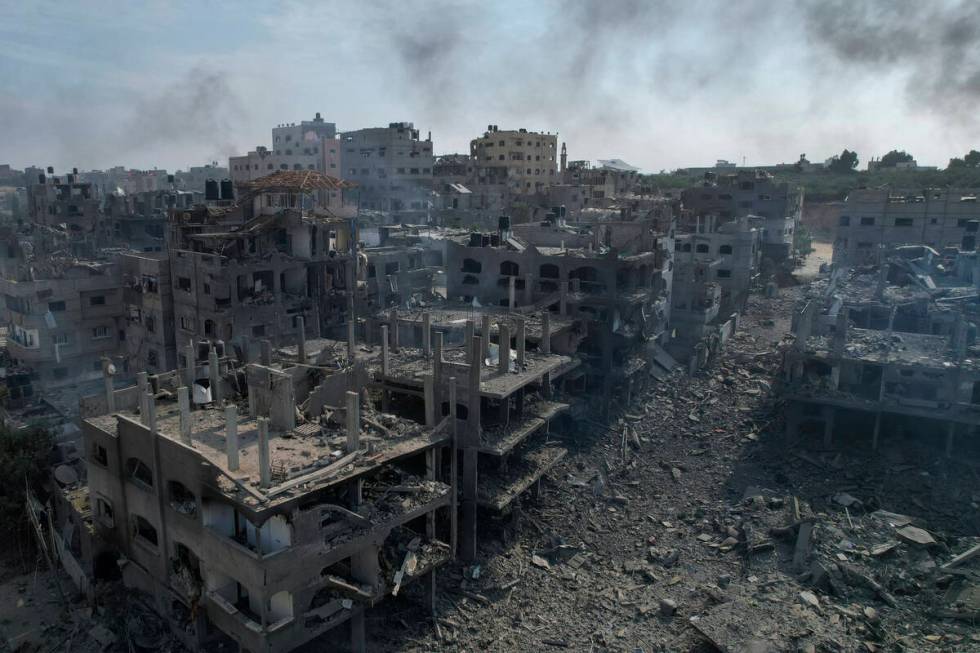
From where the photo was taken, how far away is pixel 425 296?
46.2 metres

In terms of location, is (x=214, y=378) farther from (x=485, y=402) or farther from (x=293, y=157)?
(x=293, y=157)

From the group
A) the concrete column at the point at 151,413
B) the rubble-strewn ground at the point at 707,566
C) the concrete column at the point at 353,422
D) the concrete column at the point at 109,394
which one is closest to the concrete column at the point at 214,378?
the concrete column at the point at 109,394

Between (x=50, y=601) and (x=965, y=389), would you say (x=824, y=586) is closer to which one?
(x=965, y=389)

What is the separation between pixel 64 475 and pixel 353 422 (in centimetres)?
1419

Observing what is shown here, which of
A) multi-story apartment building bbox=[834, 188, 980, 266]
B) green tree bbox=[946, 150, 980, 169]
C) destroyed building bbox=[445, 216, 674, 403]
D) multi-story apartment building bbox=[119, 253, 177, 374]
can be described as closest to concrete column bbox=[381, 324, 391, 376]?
destroyed building bbox=[445, 216, 674, 403]

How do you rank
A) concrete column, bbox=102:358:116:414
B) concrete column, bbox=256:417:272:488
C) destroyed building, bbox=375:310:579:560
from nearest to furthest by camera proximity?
concrete column, bbox=256:417:272:488
concrete column, bbox=102:358:116:414
destroyed building, bbox=375:310:579:560

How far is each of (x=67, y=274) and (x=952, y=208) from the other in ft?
201

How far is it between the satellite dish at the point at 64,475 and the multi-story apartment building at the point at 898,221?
174ft

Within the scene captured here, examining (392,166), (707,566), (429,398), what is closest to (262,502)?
(429,398)

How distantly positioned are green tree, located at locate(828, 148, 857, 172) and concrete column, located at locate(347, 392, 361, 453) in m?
120

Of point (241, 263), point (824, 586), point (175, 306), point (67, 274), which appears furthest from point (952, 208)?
point (67, 274)

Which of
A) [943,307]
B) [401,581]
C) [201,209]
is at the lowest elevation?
[401,581]

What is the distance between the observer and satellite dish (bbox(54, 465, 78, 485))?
27188 mm

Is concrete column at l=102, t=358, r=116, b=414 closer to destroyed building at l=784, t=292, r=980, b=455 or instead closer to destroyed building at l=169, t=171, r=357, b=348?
destroyed building at l=169, t=171, r=357, b=348
